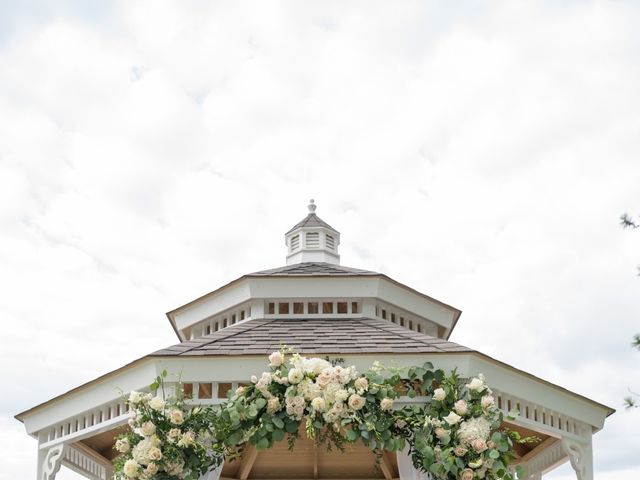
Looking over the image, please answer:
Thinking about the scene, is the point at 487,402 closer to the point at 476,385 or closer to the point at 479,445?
the point at 476,385

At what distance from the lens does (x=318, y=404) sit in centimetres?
1096

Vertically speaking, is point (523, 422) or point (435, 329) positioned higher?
point (435, 329)

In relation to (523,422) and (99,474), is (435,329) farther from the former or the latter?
(99,474)

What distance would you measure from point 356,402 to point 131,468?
2782 mm

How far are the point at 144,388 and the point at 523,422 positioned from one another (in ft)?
16.9

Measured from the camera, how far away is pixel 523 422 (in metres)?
12.6

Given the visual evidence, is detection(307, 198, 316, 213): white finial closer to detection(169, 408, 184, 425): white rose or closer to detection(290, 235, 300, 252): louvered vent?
detection(290, 235, 300, 252): louvered vent

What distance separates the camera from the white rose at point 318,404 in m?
11.0

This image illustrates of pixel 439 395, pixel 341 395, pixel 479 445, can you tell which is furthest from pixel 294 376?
pixel 479 445

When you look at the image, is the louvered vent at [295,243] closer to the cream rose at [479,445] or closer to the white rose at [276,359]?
the white rose at [276,359]

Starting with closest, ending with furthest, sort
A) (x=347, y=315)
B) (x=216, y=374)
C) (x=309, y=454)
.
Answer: (x=216, y=374)
(x=347, y=315)
(x=309, y=454)

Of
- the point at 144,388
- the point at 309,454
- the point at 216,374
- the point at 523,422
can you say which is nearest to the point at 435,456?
the point at 523,422

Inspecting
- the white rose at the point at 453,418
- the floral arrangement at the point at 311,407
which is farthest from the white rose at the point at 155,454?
the white rose at the point at 453,418

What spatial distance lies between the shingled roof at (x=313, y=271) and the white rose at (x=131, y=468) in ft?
15.7
